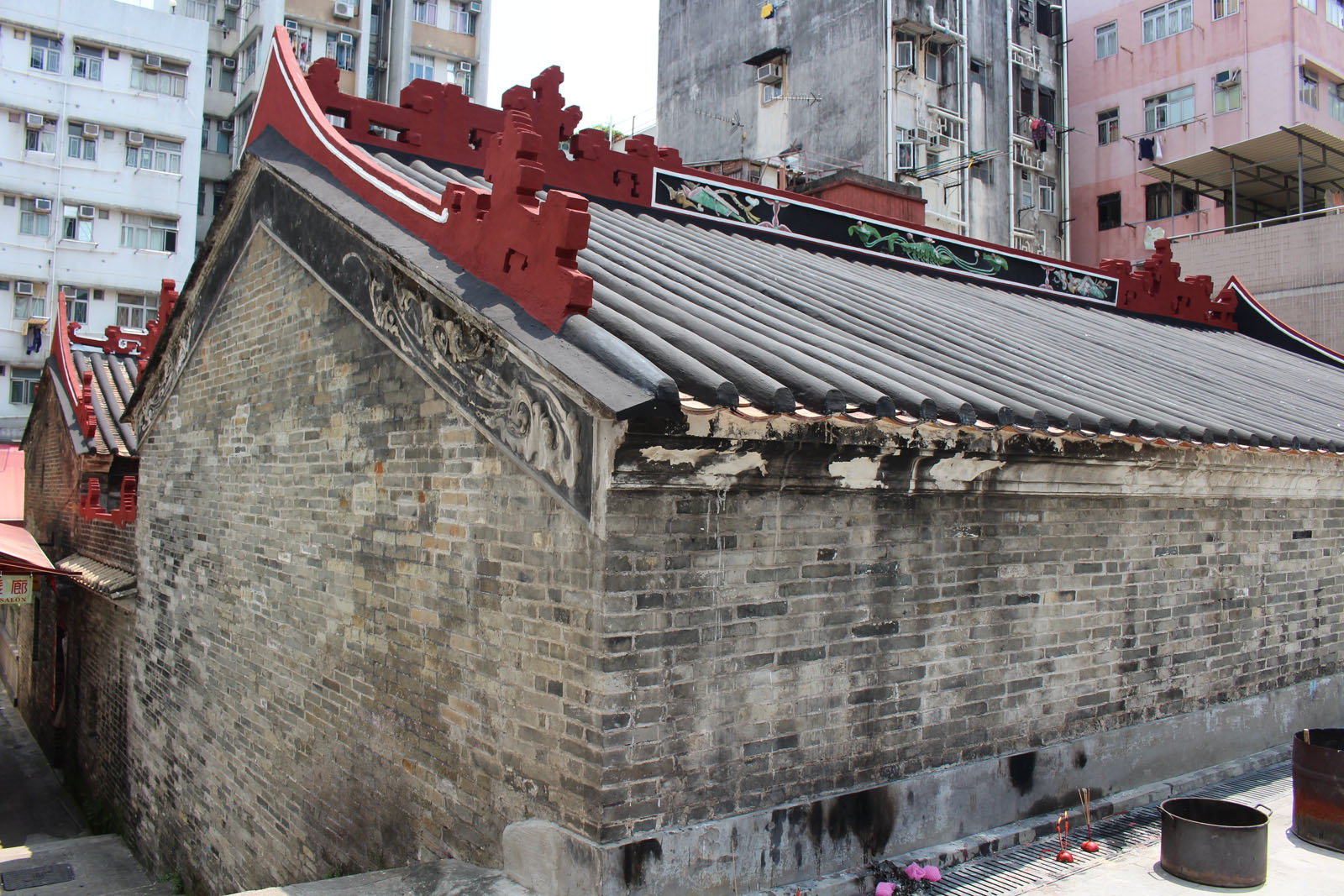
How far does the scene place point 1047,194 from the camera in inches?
1270

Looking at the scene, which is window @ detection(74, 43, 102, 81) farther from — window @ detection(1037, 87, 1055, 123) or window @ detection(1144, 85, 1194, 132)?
window @ detection(1144, 85, 1194, 132)

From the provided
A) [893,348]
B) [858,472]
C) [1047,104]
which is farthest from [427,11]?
[858,472]

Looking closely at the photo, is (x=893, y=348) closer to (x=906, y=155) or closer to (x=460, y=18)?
(x=906, y=155)

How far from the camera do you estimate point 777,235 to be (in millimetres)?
10320

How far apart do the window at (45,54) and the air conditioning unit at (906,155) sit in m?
22.9

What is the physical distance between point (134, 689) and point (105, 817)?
2.26 meters

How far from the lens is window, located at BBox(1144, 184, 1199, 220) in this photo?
95.9ft

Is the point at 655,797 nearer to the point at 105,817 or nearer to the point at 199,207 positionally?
the point at 105,817

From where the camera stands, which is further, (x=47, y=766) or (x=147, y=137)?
(x=147, y=137)

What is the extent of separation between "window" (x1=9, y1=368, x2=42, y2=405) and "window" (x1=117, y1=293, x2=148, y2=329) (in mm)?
2197

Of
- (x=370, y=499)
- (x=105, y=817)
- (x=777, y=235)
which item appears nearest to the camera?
(x=370, y=499)

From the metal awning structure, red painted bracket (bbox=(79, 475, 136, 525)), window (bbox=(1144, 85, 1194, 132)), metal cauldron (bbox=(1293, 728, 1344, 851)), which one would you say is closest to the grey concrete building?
window (bbox=(1144, 85, 1194, 132))

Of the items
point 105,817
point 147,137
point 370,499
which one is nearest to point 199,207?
point 147,137

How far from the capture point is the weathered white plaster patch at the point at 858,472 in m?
5.14
